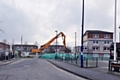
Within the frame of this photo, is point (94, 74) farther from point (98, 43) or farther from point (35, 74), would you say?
point (98, 43)

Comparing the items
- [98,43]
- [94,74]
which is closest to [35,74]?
[94,74]

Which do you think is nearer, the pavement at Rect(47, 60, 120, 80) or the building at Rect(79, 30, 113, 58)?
the pavement at Rect(47, 60, 120, 80)

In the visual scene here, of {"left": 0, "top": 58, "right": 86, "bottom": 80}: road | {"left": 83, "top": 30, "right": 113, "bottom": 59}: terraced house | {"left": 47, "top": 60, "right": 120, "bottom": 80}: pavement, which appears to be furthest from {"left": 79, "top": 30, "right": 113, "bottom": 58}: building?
{"left": 47, "top": 60, "right": 120, "bottom": 80}: pavement

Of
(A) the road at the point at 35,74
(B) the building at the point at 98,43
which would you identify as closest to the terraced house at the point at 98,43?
(B) the building at the point at 98,43

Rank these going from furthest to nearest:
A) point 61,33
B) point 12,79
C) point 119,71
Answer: point 61,33
point 119,71
point 12,79

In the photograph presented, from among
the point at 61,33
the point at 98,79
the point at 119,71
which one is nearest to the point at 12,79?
the point at 98,79

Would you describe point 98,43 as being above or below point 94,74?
above

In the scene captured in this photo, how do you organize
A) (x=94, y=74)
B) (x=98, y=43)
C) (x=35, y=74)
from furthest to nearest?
1. (x=98, y=43)
2. (x=35, y=74)
3. (x=94, y=74)

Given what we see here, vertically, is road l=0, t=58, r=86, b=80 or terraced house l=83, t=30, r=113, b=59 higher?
terraced house l=83, t=30, r=113, b=59

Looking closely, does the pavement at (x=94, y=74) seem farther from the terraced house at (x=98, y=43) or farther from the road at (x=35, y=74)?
the terraced house at (x=98, y=43)

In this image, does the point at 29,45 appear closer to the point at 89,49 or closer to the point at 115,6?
the point at 89,49

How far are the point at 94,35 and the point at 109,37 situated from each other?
7.06m

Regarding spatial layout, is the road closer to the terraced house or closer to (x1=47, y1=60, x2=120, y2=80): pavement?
(x1=47, y1=60, x2=120, y2=80): pavement

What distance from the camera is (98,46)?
376 feet
